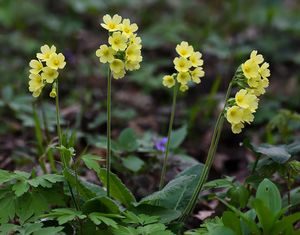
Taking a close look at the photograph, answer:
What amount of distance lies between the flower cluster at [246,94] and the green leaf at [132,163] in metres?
0.72

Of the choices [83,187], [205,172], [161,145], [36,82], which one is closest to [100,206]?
[83,187]

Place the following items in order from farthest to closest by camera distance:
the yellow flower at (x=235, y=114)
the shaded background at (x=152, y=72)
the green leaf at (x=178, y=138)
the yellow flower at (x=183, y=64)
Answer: the shaded background at (x=152, y=72) → the green leaf at (x=178, y=138) → the yellow flower at (x=183, y=64) → the yellow flower at (x=235, y=114)

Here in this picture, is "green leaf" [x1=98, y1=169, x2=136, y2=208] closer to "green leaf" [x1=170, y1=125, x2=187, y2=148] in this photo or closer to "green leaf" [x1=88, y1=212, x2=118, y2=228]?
"green leaf" [x1=88, y1=212, x2=118, y2=228]

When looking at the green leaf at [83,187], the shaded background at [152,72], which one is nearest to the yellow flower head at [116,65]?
the green leaf at [83,187]

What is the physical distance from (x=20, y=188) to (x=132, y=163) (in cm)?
76

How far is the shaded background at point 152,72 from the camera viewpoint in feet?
11.0

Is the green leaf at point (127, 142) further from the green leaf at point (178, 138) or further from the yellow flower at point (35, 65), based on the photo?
the yellow flower at point (35, 65)

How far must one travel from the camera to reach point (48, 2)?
18.7 feet

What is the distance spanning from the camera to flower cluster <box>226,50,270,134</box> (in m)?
1.93

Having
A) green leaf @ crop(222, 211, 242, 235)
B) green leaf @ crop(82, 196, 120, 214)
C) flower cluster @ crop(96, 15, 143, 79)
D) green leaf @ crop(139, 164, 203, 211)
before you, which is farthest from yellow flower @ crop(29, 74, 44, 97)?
green leaf @ crop(222, 211, 242, 235)

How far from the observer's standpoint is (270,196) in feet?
6.46

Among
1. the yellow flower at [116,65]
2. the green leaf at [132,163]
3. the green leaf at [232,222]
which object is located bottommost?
the green leaf at [232,222]

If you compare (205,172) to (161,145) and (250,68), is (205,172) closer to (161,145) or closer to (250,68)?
(250,68)

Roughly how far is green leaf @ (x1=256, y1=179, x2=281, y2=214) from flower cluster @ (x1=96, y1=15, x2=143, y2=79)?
67 centimetres
